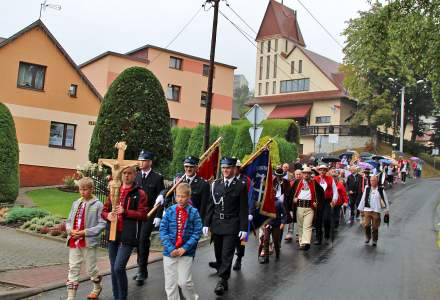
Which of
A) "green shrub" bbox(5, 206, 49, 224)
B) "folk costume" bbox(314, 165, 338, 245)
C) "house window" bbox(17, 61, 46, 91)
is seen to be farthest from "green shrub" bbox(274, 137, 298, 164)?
"green shrub" bbox(5, 206, 49, 224)

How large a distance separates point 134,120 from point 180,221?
12635mm

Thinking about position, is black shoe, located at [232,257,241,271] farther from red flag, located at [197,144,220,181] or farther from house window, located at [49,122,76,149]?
house window, located at [49,122,76,149]

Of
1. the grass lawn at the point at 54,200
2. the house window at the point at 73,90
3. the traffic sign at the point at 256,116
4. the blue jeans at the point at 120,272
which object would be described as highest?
the house window at the point at 73,90

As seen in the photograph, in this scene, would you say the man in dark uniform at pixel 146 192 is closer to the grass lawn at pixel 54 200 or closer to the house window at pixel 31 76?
the grass lawn at pixel 54 200

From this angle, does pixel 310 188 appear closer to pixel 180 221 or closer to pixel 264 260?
pixel 264 260

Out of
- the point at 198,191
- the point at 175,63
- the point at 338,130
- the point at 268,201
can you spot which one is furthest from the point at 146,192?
the point at 338,130

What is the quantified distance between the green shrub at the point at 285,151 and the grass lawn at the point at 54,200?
1063 cm

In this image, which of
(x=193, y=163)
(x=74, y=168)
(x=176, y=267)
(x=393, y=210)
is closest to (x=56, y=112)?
(x=74, y=168)

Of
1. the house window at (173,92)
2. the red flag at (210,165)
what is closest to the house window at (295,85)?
the house window at (173,92)

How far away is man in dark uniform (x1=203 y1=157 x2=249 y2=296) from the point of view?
7.95 m

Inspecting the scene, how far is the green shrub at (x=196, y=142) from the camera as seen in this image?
102 feet

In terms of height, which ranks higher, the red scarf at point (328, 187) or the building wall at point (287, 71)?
the building wall at point (287, 71)

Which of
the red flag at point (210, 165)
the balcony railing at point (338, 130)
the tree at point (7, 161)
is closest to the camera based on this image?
the red flag at point (210, 165)

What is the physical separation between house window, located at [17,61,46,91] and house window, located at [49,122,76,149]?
7.11 ft
